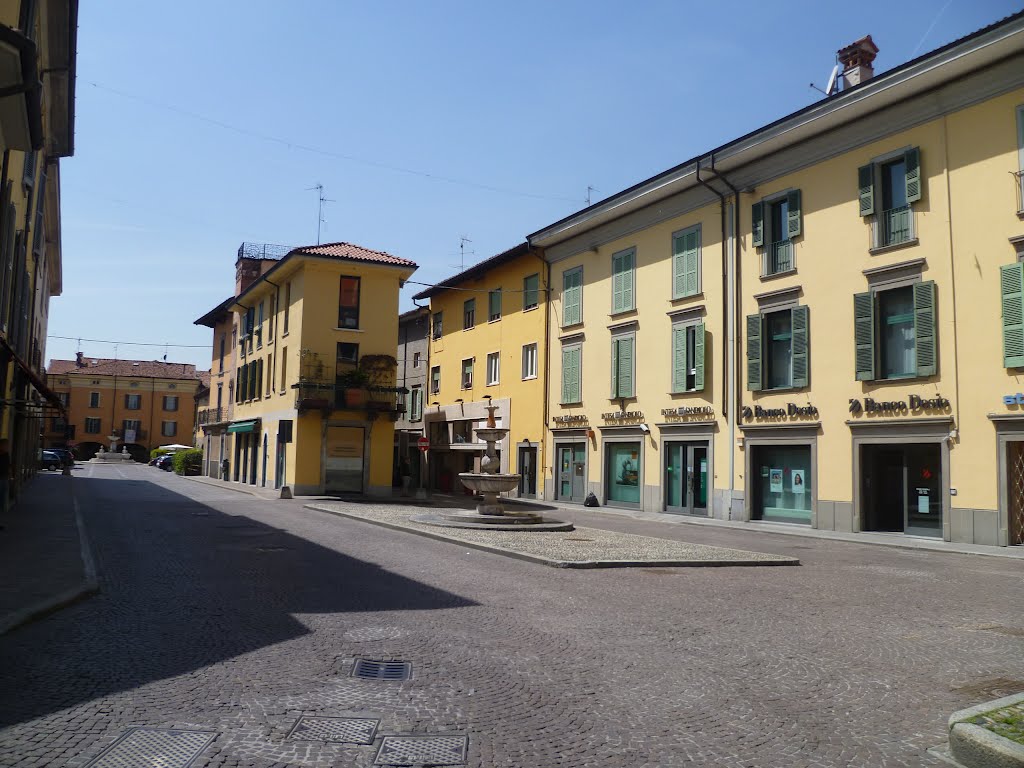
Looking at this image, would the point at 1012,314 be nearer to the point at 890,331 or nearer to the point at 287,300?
the point at 890,331

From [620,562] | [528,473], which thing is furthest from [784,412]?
[528,473]

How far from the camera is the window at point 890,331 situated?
18422 millimetres

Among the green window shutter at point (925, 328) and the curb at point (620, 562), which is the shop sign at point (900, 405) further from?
the curb at point (620, 562)

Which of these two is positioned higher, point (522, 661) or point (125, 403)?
point (125, 403)

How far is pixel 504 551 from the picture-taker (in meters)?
13.5

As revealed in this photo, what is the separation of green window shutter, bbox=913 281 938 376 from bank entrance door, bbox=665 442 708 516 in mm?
7354

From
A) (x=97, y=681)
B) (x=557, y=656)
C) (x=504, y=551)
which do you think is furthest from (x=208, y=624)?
(x=504, y=551)

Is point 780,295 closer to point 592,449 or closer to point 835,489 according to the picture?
point 835,489

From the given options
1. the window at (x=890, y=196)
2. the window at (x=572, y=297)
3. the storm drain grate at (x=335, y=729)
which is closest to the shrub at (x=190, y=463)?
the window at (x=572, y=297)

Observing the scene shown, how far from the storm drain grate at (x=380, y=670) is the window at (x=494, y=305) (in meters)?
30.0

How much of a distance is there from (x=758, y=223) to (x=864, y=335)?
16.3 ft

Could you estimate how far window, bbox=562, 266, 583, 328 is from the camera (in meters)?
30.7

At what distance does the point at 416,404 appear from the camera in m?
43.4

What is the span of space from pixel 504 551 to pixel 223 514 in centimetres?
996
